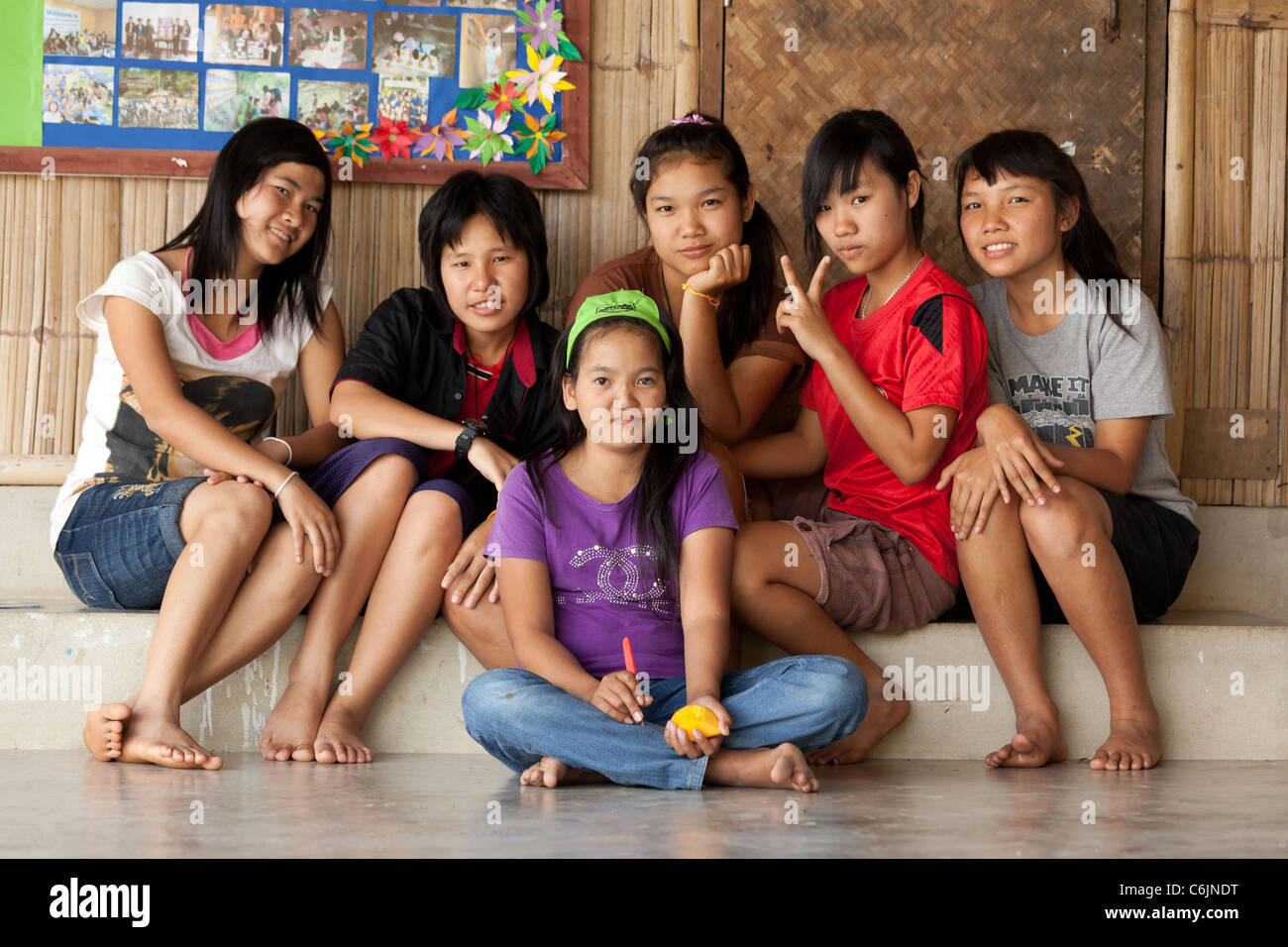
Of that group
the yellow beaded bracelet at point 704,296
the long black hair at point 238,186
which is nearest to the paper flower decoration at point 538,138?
the long black hair at point 238,186

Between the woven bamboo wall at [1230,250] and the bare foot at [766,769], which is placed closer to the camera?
the bare foot at [766,769]

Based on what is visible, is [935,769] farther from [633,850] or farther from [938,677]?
[633,850]

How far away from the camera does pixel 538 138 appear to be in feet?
7.76

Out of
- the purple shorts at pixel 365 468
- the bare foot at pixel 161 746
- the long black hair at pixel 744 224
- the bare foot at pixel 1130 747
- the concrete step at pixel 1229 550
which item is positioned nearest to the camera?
the bare foot at pixel 161 746

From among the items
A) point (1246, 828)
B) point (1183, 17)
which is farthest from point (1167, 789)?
point (1183, 17)

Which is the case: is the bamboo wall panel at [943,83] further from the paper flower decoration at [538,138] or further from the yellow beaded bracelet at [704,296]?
the yellow beaded bracelet at [704,296]

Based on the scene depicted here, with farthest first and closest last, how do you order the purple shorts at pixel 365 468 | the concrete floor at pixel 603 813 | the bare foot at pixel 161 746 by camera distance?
the purple shorts at pixel 365 468 → the bare foot at pixel 161 746 → the concrete floor at pixel 603 813

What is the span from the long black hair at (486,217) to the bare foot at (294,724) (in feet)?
2.30

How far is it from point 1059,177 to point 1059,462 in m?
0.52

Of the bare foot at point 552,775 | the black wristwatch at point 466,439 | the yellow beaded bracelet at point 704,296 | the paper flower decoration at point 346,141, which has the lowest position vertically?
the bare foot at point 552,775

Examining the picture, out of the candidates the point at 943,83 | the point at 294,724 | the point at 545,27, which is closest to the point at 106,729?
the point at 294,724

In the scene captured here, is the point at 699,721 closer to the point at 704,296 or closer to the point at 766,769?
the point at 766,769

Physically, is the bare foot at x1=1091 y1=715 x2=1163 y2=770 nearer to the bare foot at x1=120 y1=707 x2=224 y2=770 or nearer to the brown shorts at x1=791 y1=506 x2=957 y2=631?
the brown shorts at x1=791 y1=506 x2=957 y2=631

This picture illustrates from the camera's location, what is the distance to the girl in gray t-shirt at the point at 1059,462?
1.74m
